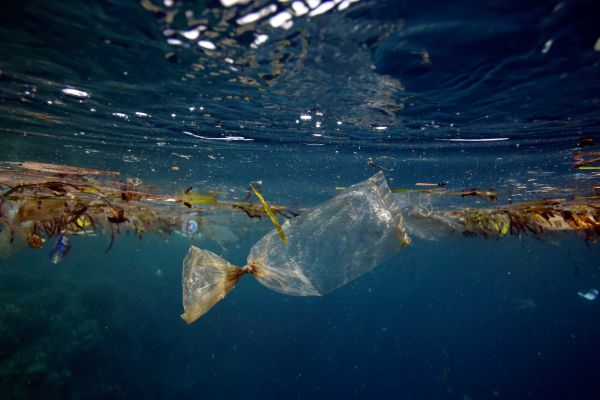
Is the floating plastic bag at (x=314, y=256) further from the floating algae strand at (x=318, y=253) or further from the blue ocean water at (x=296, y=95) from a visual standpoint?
the blue ocean water at (x=296, y=95)

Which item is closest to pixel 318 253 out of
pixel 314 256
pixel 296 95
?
pixel 314 256

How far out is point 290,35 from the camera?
5355mm

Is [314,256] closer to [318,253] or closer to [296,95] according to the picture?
[318,253]

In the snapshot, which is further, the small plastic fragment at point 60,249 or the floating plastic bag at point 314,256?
the small plastic fragment at point 60,249

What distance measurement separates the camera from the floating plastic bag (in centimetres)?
378

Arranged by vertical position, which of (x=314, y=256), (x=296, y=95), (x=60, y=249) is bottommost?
(x=60, y=249)

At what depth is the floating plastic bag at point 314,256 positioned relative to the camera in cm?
378

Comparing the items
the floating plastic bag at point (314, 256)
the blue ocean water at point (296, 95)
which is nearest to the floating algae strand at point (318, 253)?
the floating plastic bag at point (314, 256)

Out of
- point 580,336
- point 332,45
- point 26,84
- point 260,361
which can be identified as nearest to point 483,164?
point 332,45

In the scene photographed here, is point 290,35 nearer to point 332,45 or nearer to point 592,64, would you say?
point 332,45

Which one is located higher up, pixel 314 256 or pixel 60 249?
pixel 314 256

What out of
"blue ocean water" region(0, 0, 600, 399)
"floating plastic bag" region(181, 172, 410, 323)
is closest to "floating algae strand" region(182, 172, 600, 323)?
"floating plastic bag" region(181, 172, 410, 323)

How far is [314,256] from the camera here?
3883 mm

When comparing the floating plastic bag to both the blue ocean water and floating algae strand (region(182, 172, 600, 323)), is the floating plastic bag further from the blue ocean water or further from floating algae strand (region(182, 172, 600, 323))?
the blue ocean water
